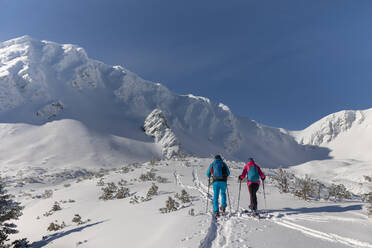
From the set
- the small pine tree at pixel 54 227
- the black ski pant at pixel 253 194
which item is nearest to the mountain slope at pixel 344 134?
the black ski pant at pixel 253 194

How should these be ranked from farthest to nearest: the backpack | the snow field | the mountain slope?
the mountain slope, the backpack, the snow field

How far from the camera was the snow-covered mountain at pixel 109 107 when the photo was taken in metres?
50.1

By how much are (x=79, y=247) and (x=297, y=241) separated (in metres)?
5.29

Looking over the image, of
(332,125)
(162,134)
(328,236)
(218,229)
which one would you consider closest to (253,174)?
(218,229)

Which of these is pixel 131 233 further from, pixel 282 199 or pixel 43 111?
pixel 43 111

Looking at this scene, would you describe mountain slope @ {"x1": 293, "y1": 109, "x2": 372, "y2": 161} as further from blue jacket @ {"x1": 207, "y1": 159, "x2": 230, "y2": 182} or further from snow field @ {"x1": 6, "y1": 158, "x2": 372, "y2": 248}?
blue jacket @ {"x1": 207, "y1": 159, "x2": 230, "y2": 182}

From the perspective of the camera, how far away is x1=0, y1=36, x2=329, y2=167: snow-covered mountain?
50.1 m

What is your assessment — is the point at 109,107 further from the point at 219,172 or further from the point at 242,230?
the point at 242,230

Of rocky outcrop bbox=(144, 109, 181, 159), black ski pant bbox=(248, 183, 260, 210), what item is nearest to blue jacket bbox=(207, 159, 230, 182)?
black ski pant bbox=(248, 183, 260, 210)

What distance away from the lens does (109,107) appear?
63.2 metres

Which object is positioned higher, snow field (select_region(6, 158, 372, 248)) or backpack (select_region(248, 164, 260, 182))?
backpack (select_region(248, 164, 260, 182))

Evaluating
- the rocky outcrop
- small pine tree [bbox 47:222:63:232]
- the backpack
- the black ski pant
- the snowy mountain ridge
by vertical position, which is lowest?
small pine tree [bbox 47:222:63:232]

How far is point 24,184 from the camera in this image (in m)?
21.2

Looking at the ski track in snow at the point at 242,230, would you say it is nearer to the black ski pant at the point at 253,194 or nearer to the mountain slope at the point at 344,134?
the black ski pant at the point at 253,194
